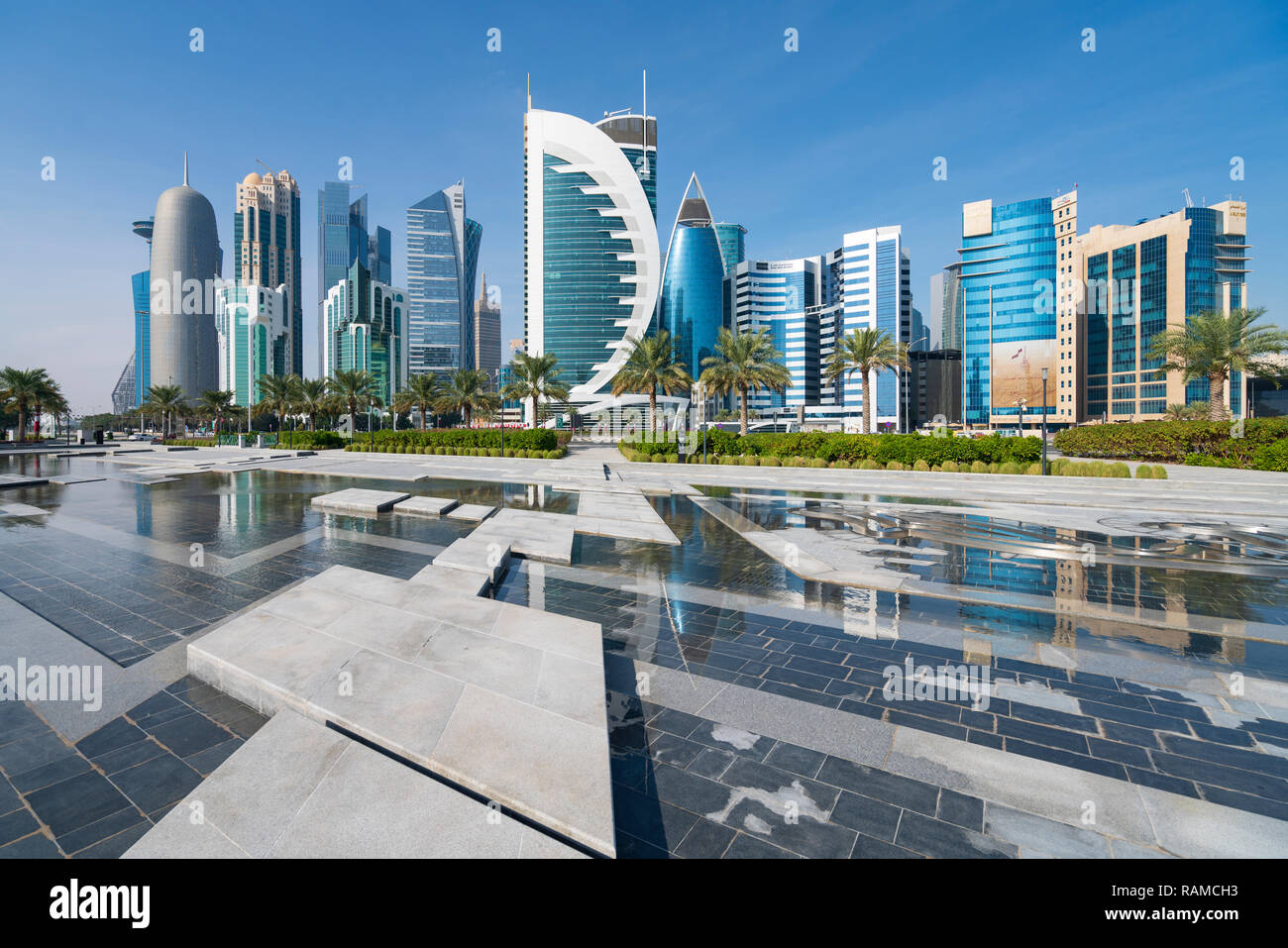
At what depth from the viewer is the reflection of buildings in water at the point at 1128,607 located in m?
5.92

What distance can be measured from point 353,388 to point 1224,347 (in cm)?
6039

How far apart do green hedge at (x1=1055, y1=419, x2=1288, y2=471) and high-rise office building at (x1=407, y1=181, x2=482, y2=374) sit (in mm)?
152053

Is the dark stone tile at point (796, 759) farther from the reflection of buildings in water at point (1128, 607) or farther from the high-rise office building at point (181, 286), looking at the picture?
the high-rise office building at point (181, 286)

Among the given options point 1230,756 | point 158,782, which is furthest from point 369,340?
point 1230,756

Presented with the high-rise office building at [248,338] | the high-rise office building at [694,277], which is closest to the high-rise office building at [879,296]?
the high-rise office building at [694,277]

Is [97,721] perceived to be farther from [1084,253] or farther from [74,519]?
[1084,253]

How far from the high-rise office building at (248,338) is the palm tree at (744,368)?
161 metres

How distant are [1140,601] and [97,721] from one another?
10799 mm

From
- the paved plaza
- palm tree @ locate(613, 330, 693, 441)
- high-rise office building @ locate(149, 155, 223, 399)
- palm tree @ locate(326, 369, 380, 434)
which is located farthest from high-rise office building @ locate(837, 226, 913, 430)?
high-rise office building @ locate(149, 155, 223, 399)

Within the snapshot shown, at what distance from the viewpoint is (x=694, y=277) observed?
124625mm
